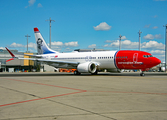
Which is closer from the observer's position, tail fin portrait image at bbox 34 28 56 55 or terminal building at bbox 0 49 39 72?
tail fin portrait image at bbox 34 28 56 55

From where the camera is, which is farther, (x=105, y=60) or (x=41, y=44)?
(x=41, y=44)

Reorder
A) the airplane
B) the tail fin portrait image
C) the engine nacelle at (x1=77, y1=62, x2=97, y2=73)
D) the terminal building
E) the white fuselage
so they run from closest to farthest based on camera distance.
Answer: the airplane < the engine nacelle at (x1=77, y1=62, x2=97, y2=73) < the white fuselage < the tail fin portrait image < the terminal building

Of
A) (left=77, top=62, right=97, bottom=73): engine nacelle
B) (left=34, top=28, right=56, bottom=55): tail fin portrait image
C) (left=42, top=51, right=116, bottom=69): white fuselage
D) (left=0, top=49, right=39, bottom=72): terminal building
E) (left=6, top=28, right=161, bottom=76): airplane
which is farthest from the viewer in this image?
(left=0, top=49, right=39, bottom=72): terminal building

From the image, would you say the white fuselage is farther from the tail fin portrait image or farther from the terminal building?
the terminal building

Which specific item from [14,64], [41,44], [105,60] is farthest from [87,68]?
[14,64]

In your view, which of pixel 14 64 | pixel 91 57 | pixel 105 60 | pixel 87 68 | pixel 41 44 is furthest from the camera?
pixel 14 64

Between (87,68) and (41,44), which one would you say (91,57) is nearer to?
(87,68)

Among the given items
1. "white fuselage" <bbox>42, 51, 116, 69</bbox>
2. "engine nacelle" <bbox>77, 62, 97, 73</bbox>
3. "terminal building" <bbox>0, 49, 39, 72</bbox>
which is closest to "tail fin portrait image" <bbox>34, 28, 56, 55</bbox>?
"white fuselage" <bbox>42, 51, 116, 69</bbox>

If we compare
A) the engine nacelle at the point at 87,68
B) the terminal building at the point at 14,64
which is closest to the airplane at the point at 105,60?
the engine nacelle at the point at 87,68

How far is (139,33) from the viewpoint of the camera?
260ft

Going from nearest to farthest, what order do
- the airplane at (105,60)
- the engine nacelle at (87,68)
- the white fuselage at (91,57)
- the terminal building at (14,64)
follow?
the airplane at (105,60) < the engine nacelle at (87,68) < the white fuselage at (91,57) < the terminal building at (14,64)

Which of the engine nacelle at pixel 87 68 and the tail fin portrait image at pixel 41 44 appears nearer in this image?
the engine nacelle at pixel 87 68

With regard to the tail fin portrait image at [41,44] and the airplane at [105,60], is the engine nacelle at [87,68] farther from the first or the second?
the tail fin portrait image at [41,44]

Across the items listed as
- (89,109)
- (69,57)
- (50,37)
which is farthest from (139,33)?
(89,109)
